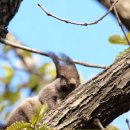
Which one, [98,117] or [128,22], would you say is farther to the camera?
[128,22]

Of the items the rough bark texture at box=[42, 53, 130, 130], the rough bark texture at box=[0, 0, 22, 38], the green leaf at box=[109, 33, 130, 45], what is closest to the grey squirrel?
the green leaf at box=[109, 33, 130, 45]

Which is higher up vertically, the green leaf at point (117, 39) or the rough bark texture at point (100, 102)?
the green leaf at point (117, 39)

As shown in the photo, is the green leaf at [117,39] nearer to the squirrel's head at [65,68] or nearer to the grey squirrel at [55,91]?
the grey squirrel at [55,91]

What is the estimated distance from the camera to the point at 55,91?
5605 mm

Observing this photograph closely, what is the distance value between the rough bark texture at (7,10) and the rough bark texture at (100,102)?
2.08ft

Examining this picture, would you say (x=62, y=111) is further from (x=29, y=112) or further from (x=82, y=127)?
(x=29, y=112)

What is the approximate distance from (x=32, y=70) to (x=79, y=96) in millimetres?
3942

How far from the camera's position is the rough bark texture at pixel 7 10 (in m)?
3.19

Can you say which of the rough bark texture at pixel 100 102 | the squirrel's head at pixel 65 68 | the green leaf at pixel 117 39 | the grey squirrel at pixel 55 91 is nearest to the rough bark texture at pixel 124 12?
the green leaf at pixel 117 39

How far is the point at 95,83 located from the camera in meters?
3.30

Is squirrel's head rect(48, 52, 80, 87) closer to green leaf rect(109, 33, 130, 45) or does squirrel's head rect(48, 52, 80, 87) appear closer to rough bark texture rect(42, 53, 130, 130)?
green leaf rect(109, 33, 130, 45)

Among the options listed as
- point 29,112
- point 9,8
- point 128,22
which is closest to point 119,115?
point 9,8

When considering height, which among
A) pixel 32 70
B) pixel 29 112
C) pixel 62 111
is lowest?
pixel 62 111

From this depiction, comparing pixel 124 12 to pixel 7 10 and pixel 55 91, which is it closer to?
pixel 7 10
